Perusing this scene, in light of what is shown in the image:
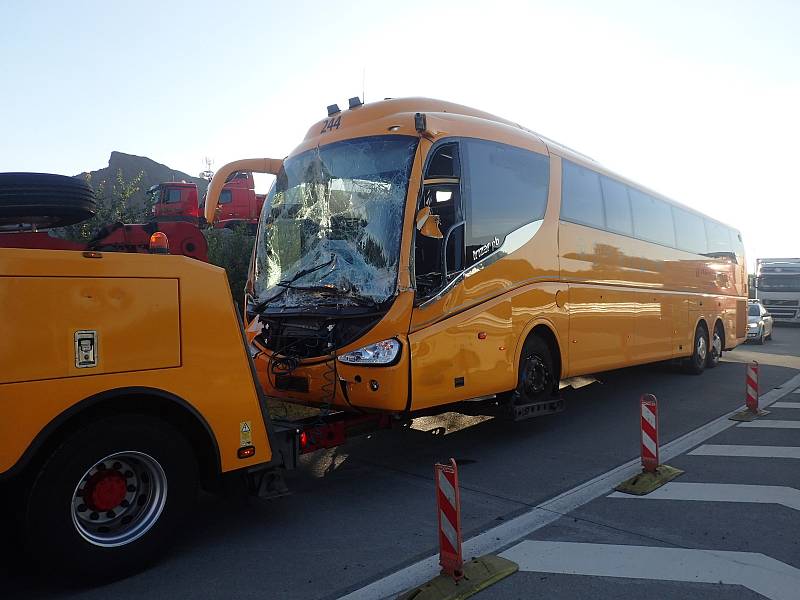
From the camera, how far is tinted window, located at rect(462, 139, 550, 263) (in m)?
6.58

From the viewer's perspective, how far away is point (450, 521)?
385 cm

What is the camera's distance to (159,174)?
148 feet

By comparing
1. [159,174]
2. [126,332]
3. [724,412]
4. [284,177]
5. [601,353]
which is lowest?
[724,412]

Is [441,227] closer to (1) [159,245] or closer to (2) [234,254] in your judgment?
(1) [159,245]

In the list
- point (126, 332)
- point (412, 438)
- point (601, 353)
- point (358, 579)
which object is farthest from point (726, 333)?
point (126, 332)

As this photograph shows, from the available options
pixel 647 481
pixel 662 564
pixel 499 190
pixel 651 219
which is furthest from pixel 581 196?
pixel 662 564

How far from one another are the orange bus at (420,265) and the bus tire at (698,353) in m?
6.08

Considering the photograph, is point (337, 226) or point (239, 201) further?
point (239, 201)

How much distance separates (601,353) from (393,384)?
15.5 feet

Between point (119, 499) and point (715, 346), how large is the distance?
14653 mm

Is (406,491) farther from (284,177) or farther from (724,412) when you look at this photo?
(724,412)

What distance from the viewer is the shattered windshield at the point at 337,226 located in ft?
19.5

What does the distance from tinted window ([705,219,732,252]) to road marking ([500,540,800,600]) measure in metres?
12.0

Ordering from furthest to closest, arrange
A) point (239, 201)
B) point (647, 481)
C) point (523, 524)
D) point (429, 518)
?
point (239, 201) < point (647, 481) < point (429, 518) < point (523, 524)
